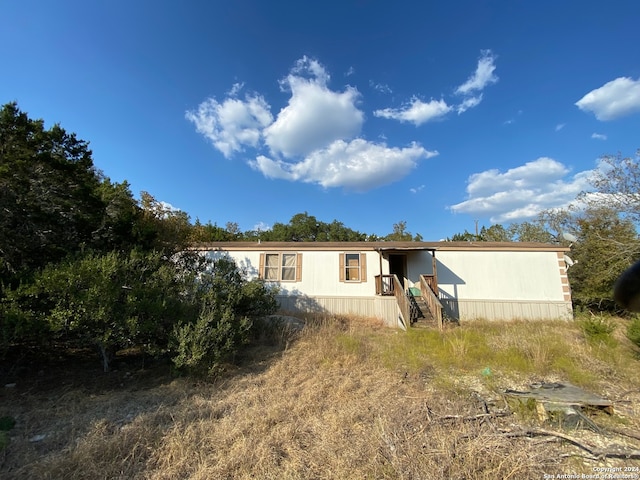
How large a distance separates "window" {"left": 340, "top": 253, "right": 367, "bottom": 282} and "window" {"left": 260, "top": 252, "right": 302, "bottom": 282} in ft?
6.15

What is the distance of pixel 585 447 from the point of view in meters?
3.38

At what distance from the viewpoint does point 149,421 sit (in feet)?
12.9

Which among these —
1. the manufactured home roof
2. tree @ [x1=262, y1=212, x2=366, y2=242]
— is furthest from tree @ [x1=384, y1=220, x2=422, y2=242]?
the manufactured home roof

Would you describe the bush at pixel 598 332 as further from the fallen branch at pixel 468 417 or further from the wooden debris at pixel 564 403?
the fallen branch at pixel 468 417

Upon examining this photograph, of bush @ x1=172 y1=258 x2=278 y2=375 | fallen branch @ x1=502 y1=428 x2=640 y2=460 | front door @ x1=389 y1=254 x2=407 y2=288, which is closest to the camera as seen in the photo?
fallen branch @ x1=502 y1=428 x2=640 y2=460

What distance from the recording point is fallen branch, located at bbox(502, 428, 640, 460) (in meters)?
3.25

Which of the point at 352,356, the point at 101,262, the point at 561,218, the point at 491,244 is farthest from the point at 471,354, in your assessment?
the point at 561,218

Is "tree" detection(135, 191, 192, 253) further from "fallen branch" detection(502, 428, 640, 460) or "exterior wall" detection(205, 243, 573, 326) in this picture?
"fallen branch" detection(502, 428, 640, 460)

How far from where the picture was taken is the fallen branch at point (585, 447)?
325cm

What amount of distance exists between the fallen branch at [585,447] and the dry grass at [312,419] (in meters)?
0.11

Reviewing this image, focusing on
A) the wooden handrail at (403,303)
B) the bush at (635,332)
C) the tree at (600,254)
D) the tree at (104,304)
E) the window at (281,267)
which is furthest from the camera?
the tree at (600,254)

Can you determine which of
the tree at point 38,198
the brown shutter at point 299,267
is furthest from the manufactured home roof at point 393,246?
the tree at point 38,198

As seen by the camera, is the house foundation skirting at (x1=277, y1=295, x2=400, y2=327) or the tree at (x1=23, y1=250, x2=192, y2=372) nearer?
the tree at (x1=23, y1=250, x2=192, y2=372)

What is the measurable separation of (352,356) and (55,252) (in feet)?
20.1
